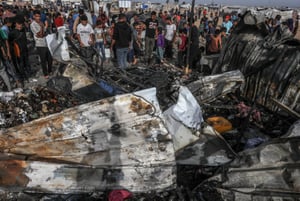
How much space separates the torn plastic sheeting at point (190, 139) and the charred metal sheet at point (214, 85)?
180cm

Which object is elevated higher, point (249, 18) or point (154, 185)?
point (249, 18)

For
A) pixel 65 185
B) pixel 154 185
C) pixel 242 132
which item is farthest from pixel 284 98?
pixel 65 185

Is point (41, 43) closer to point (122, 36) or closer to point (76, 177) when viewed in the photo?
point (122, 36)

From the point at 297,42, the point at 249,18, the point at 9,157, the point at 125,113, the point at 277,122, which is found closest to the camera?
the point at 9,157

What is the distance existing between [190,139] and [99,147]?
3.96 feet

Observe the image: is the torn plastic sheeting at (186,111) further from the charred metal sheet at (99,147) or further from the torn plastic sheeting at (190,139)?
the charred metal sheet at (99,147)

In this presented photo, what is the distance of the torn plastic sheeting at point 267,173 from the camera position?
2561 mm

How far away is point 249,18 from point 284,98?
2533 millimetres

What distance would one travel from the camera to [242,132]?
456cm

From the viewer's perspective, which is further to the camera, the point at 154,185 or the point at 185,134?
the point at 185,134

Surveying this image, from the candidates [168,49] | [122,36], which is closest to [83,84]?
[122,36]

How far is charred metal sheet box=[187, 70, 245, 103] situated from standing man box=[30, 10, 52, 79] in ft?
13.0

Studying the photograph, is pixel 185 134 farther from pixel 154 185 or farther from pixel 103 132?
pixel 103 132

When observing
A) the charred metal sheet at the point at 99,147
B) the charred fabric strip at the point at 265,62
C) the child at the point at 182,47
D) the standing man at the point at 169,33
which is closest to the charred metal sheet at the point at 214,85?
the charred fabric strip at the point at 265,62
